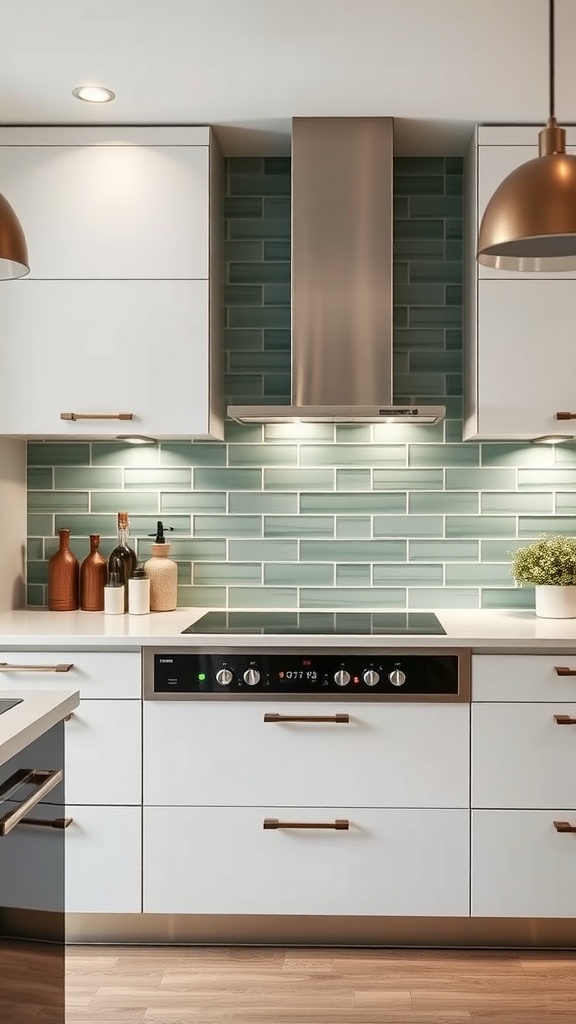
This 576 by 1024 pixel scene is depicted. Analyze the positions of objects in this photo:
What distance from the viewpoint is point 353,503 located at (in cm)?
333

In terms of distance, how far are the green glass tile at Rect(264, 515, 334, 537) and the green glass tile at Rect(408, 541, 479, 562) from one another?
0.31 m

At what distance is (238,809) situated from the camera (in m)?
2.70

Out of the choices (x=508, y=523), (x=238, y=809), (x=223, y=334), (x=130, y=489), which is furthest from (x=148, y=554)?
(x=508, y=523)

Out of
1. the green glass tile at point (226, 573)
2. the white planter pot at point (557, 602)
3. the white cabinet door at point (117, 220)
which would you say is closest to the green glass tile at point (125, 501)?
the green glass tile at point (226, 573)

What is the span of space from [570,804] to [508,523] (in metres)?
1.00

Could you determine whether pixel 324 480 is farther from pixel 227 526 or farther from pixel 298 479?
pixel 227 526

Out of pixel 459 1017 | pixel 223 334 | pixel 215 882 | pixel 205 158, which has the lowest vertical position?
pixel 459 1017

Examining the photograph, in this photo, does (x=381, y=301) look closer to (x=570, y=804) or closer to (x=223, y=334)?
(x=223, y=334)

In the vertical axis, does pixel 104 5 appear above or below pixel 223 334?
above

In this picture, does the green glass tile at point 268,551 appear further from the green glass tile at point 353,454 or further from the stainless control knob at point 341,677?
the stainless control knob at point 341,677

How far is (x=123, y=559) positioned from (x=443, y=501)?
1.12m

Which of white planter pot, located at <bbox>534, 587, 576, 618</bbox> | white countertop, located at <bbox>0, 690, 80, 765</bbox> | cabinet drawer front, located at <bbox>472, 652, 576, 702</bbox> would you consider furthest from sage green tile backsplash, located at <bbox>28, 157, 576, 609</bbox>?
white countertop, located at <bbox>0, 690, 80, 765</bbox>

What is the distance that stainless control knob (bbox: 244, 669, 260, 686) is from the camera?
269 centimetres

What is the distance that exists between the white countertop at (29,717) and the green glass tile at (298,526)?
1490 mm
